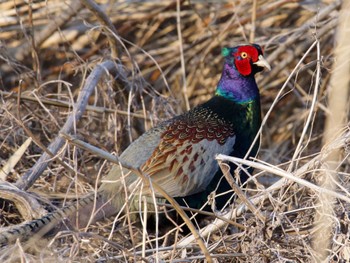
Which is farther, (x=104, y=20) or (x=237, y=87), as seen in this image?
(x=104, y=20)

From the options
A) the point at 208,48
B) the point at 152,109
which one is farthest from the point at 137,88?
the point at 208,48

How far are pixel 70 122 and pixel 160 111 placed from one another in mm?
759

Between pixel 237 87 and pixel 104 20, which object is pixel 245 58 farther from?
pixel 104 20

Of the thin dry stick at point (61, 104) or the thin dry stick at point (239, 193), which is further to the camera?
the thin dry stick at point (61, 104)

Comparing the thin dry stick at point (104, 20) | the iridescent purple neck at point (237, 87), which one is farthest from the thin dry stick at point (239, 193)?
the thin dry stick at point (104, 20)

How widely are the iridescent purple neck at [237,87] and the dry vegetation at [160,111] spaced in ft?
1.10

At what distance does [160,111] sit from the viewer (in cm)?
452

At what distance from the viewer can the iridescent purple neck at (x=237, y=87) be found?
4.08 m

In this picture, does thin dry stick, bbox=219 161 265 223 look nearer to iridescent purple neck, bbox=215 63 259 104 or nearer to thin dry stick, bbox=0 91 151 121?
iridescent purple neck, bbox=215 63 259 104

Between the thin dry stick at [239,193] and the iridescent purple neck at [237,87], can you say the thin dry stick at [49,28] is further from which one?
the thin dry stick at [239,193]

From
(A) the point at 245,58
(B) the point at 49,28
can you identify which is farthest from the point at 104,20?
(B) the point at 49,28

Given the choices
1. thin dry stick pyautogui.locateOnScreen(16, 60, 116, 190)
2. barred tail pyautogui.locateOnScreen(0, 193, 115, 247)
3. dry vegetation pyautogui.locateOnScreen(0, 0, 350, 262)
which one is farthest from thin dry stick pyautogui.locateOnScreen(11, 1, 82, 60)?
barred tail pyautogui.locateOnScreen(0, 193, 115, 247)

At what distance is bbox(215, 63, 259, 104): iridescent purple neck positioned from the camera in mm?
4078

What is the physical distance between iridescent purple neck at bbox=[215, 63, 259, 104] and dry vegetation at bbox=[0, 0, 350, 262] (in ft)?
1.10
